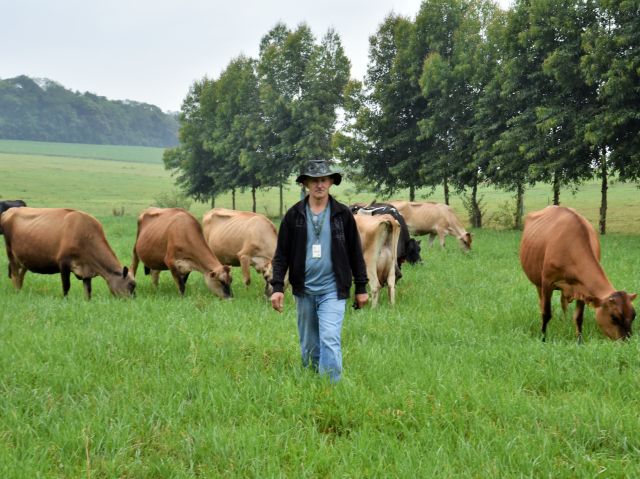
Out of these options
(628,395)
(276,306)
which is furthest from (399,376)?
(628,395)

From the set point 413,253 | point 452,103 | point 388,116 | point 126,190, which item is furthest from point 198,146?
point 413,253

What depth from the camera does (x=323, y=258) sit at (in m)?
5.61

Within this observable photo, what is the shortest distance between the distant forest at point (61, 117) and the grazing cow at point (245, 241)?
141624 millimetres

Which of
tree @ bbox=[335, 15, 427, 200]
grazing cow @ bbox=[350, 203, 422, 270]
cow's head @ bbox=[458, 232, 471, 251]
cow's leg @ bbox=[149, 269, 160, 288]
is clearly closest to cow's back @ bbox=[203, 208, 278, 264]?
cow's leg @ bbox=[149, 269, 160, 288]

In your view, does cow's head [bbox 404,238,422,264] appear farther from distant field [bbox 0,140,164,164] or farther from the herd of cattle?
distant field [bbox 0,140,164,164]

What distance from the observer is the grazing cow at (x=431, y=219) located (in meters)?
20.5

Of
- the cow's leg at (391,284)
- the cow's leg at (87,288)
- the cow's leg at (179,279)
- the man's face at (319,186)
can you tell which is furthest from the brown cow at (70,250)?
the man's face at (319,186)

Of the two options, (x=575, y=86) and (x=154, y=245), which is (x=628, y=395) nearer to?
(x=154, y=245)

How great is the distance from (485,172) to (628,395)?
23778 millimetres

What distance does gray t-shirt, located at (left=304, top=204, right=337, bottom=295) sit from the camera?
5.58 m

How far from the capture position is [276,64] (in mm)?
38312

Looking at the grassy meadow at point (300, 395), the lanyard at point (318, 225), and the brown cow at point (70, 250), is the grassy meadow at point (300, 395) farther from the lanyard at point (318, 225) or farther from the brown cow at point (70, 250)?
the lanyard at point (318, 225)

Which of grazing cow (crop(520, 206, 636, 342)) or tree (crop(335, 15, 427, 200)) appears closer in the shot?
grazing cow (crop(520, 206, 636, 342))

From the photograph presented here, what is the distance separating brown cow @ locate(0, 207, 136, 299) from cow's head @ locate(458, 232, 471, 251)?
11274mm
